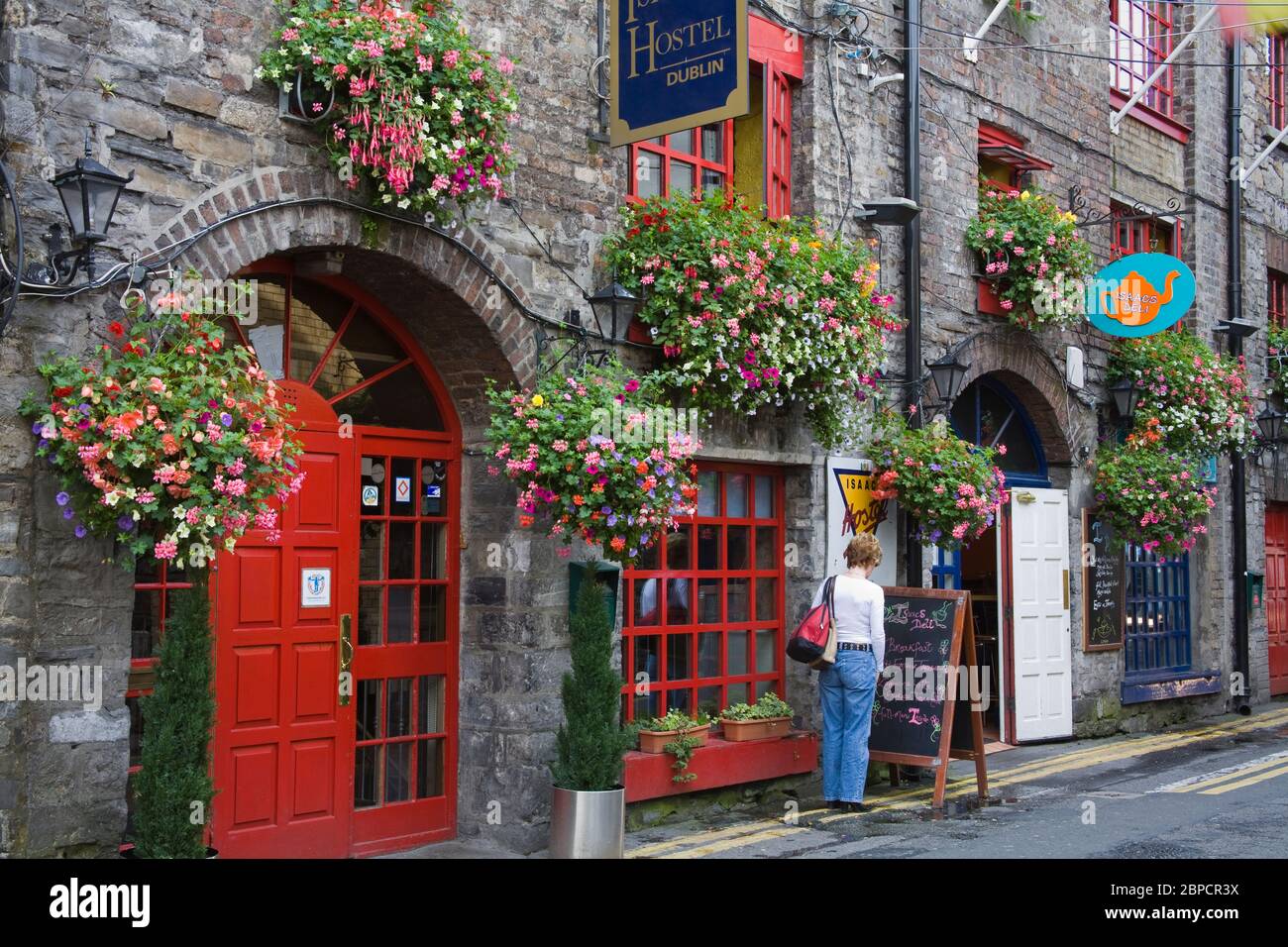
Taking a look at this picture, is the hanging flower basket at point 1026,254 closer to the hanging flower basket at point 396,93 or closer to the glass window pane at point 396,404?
the glass window pane at point 396,404

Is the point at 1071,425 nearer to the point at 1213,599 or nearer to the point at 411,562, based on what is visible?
the point at 1213,599

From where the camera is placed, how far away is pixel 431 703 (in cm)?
785

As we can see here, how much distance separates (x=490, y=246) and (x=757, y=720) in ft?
11.8

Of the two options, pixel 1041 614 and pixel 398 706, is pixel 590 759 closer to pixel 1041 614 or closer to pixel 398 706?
pixel 398 706

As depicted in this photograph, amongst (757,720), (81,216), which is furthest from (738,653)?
(81,216)

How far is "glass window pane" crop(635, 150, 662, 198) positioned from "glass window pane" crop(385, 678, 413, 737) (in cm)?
→ 346

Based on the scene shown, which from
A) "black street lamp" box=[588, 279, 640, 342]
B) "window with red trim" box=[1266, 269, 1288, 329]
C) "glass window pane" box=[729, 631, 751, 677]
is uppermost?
"window with red trim" box=[1266, 269, 1288, 329]

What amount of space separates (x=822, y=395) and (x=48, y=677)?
201 inches

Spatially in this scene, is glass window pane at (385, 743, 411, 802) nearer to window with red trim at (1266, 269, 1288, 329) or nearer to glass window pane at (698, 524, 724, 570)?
glass window pane at (698, 524, 724, 570)

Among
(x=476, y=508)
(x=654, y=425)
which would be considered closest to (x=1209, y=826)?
(x=654, y=425)

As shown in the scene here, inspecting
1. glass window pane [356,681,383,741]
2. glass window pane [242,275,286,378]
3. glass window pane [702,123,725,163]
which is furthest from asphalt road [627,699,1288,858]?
glass window pane [702,123,725,163]

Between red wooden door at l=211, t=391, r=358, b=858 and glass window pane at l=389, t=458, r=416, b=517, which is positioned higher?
glass window pane at l=389, t=458, r=416, b=517

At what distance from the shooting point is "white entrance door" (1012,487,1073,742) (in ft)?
38.6

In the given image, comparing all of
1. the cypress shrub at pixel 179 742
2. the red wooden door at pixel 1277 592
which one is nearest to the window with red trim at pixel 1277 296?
the red wooden door at pixel 1277 592
